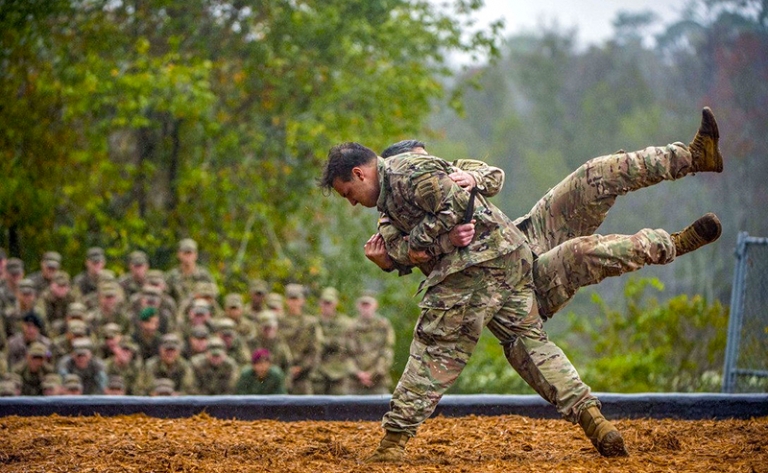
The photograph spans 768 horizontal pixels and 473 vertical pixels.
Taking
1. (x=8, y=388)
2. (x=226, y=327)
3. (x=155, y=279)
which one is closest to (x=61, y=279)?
(x=155, y=279)

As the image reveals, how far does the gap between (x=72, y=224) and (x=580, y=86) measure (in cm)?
2967

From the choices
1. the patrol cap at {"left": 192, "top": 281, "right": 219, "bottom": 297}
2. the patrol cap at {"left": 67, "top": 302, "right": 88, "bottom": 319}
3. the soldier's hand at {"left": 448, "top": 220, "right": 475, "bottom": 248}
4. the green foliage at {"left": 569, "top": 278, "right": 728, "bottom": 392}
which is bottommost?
the green foliage at {"left": 569, "top": 278, "right": 728, "bottom": 392}

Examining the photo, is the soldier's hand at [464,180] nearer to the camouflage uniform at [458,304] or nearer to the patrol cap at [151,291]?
the camouflage uniform at [458,304]

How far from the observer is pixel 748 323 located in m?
9.53

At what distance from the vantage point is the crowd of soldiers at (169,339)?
1110 centimetres

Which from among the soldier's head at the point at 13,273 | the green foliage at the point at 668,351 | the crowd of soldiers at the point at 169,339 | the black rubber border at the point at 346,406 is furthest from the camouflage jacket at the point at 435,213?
the soldier's head at the point at 13,273

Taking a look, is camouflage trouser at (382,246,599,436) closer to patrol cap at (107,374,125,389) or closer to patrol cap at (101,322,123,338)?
patrol cap at (107,374,125,389)

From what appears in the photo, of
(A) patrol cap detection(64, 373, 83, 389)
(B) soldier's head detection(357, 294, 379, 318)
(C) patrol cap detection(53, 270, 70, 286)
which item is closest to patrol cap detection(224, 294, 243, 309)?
(B) soldier's head detection(357, 294, 379, 318)

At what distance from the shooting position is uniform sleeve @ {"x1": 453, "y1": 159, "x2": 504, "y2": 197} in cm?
562

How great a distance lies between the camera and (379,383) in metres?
12.1

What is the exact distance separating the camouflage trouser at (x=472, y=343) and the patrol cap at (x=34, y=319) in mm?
7275

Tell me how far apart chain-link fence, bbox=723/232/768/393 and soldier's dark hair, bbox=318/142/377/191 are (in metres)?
4.58

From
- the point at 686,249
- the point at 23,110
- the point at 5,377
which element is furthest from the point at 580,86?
the point at 686,249

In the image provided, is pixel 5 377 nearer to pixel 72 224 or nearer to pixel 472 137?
pixel 72 224
